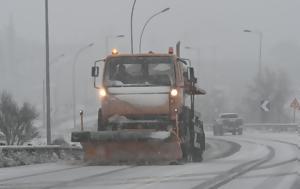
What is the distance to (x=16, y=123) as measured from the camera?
45.5 meters

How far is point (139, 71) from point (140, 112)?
3.87 feet

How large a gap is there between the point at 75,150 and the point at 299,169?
11911 millimetres

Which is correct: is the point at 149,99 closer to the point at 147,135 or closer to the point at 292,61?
the point at 147,135

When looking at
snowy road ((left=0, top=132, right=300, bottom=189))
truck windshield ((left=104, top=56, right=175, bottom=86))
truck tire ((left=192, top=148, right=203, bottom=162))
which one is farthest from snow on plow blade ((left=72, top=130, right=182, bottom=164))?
truck tire ((left=192, top=148, right=203, bottom=162))

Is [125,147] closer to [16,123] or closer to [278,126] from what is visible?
[16,123]

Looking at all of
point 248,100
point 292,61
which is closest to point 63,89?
point 292,61

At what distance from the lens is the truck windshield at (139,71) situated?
20297 mm

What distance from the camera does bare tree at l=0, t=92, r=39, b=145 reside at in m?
44.0

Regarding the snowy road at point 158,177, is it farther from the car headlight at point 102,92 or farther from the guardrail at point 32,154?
the guardrail at point 32,154

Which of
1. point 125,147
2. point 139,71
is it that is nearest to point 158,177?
point 125,147

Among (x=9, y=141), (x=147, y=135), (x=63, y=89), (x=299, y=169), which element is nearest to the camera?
(x=299, y=169)

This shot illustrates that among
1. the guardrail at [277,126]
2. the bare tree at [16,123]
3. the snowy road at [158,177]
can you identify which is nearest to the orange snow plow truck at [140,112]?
the snowy road at [158,177]

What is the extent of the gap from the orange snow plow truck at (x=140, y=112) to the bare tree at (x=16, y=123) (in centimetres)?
2332

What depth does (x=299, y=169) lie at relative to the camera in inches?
704
